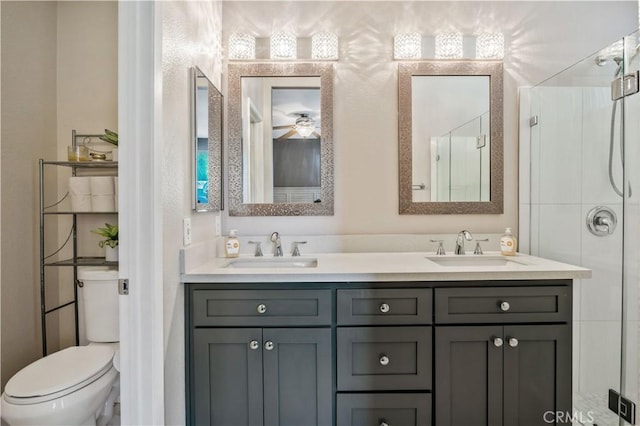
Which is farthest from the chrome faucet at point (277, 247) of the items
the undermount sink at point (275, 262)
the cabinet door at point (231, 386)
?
the cabinet door at point (231, 386)

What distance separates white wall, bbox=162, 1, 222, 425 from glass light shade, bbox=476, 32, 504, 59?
161cm

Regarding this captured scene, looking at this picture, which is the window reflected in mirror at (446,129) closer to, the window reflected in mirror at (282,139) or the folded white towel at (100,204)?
the window reflected in mirror at (282,139)

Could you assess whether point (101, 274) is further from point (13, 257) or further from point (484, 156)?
point (484, 156)

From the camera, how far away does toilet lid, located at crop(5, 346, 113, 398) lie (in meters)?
1.48

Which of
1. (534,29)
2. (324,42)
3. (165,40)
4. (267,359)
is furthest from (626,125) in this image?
(165,40)

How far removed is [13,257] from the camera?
1.94 m

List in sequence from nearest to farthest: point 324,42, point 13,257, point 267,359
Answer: point 267,359 → point 13,257 → point 324,42

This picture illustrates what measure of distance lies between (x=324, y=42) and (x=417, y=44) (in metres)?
0.55

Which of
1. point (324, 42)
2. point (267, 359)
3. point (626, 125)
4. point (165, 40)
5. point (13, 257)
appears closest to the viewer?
point (165, 40)

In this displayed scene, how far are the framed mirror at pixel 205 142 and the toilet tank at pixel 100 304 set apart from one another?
0.76m

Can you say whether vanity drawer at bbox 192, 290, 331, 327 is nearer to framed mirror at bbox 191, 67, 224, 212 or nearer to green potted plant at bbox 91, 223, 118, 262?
framed mirror at bbox 191, 67, 224, 212

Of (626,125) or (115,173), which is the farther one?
(115,173)

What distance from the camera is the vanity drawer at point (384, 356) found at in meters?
1.50

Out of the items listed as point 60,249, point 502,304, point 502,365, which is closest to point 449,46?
point 502,304
